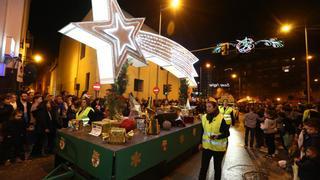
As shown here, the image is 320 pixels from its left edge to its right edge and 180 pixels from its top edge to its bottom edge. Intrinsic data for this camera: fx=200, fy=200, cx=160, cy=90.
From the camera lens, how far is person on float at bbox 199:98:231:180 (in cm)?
411

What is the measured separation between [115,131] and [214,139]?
1.99 m

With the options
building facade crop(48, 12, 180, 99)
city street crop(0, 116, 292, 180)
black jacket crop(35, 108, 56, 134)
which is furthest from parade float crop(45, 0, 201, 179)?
building facade crop(48, 12, 180, 99)

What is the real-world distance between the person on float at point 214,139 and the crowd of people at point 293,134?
1.09 metres

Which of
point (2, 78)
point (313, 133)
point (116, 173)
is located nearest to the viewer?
point (116, 173)

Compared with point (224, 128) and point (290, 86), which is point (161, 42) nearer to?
point (224, 128)

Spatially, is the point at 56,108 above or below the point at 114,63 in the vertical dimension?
below

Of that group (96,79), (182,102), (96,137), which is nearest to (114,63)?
(96,137)

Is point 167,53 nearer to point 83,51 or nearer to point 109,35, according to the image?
point 109,35

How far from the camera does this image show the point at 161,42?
39.9ft

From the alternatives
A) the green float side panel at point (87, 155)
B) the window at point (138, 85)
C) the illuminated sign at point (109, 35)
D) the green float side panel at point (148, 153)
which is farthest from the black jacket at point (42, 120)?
the window at point (138, 85)

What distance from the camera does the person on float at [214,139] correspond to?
13.5ft

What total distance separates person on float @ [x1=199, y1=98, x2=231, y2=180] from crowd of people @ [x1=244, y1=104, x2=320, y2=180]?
3.59 feet

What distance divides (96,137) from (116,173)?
1185 mm

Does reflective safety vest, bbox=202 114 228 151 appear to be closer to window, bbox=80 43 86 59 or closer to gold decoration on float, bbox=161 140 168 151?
gold decoration on float, bbox=161 140 168 151
